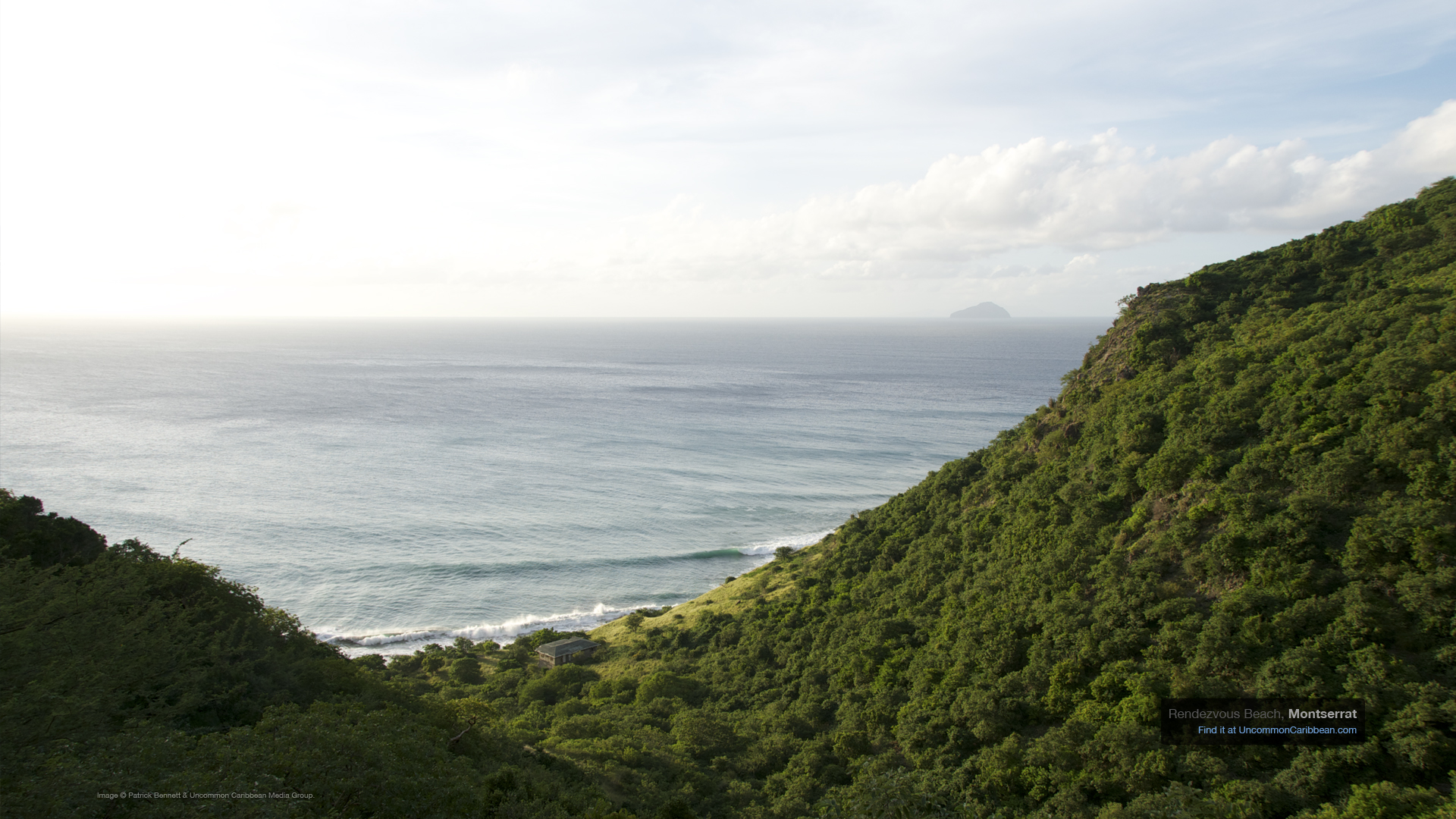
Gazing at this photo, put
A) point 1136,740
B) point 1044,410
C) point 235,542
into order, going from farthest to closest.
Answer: point 235,542, point 1044,410, point 1136,740

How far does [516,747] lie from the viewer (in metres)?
21.3

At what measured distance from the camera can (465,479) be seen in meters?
76.4

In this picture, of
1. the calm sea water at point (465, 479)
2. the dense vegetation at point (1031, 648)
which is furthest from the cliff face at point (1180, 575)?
the calm sea water at point (465, 479)

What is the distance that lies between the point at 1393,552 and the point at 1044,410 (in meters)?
18.9

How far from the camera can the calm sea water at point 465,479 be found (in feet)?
172

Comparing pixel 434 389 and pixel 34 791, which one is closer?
pixel 34 791

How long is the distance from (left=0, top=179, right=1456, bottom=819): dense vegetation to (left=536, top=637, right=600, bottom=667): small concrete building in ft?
6.96

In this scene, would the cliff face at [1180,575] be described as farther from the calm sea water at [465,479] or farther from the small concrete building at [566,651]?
the calm sea water at [465,479]

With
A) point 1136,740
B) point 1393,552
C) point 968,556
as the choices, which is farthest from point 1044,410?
point 1136,740

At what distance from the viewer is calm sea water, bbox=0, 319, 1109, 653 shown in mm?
52375

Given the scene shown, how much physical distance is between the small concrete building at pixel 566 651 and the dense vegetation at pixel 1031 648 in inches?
83.5

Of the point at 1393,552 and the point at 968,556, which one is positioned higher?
the point at 1393,552

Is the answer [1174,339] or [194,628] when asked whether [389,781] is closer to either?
[194,628]

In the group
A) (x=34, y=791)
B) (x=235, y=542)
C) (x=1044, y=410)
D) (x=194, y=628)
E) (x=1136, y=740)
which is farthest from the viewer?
(x=235, y=542)
